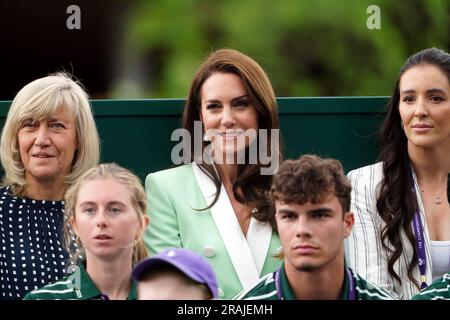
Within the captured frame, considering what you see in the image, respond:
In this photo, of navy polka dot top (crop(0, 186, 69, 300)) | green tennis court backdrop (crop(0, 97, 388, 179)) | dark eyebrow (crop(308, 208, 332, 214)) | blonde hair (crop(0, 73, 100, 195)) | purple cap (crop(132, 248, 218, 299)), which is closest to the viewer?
purple cap (crop(132, 248, 218, 299))

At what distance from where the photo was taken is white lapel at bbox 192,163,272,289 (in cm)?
353

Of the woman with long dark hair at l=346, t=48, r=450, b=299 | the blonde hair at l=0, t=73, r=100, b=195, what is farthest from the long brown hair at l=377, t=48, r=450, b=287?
the blonde hair at l=0, t=73, r=100, b=195

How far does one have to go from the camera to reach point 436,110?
12.0 feet

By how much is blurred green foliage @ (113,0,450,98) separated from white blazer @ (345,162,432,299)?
53.1 inches

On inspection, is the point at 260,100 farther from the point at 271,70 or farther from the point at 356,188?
the point at 271,70

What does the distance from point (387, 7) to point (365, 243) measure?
194 cm

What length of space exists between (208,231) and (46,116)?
52 cm

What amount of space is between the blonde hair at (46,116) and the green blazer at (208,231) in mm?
183

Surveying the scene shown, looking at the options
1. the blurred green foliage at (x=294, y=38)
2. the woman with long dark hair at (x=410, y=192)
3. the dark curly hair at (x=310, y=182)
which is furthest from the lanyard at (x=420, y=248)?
the blurred green foliage at (x=294, y=38)

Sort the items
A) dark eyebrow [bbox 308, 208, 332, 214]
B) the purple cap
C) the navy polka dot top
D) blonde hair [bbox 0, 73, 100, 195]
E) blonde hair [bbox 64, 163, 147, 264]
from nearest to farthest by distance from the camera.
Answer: the purple cap < dark eyebrow [bbox 308, 208, 332, 214] < blonde hair [bbox 64, 163, 147, 264] < the navy polka dot top < blonde hair [bbox 0, 73, 100, 195]

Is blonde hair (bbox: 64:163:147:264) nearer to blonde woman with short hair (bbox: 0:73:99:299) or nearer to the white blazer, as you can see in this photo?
blonde woman with short hair (bbox: 0:73:99:299)

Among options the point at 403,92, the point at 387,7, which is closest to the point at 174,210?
the point at 403,92
